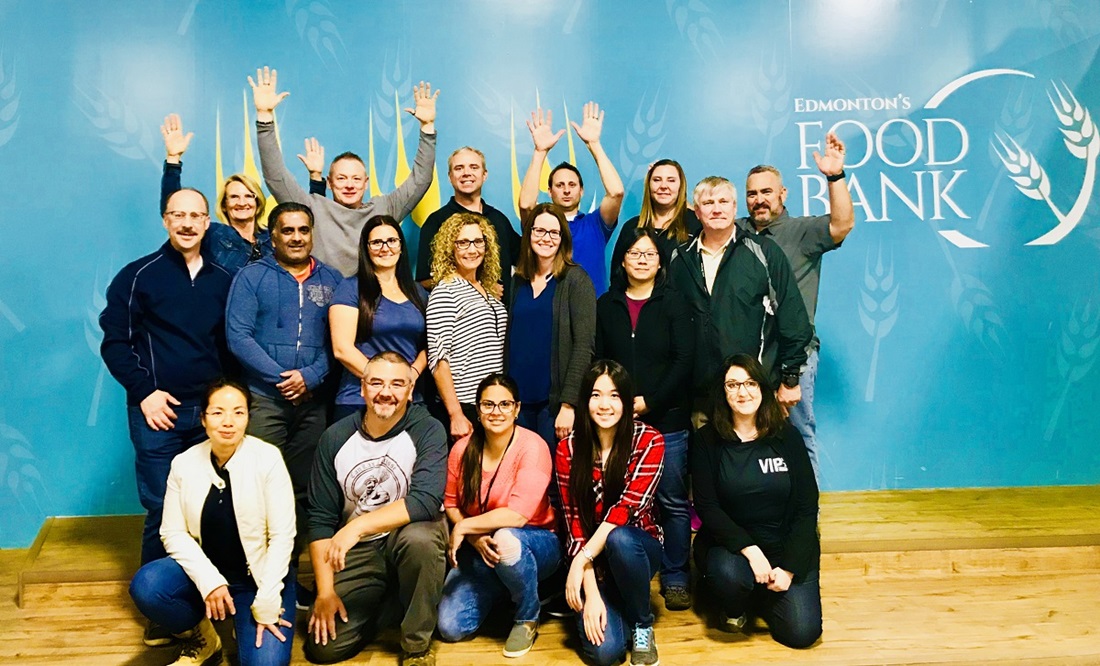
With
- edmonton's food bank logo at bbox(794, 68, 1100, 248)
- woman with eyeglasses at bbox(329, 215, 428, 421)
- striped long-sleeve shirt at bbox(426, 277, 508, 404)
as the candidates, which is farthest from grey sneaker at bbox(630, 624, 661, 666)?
edmonton's food bank logo at bbox(794, 68, 1100, 248)

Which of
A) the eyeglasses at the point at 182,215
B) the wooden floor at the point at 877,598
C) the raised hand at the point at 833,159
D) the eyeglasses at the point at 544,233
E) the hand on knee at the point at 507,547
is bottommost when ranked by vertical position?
the wooden floor at the point at 877,598

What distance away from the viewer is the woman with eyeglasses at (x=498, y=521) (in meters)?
2.89

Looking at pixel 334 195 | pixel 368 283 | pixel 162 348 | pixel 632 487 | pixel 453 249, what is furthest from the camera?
pixel 334 195

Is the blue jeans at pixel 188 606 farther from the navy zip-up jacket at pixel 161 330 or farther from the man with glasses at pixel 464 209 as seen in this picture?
the man with glasses at pixel 464 209

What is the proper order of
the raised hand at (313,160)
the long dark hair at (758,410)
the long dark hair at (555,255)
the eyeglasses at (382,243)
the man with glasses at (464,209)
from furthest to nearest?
the raised hand at (313,160) < the man with glasses at (464,209) < the long dark hair at (555,255) < the eyeglasses at (382,243) < the long dark hair at (758,410)

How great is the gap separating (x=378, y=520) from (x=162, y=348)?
97cm

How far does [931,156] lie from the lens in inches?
175

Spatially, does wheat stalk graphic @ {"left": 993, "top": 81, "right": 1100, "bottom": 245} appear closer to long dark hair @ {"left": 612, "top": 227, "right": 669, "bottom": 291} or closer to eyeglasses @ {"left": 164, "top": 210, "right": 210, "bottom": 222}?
long dark hair @ {"left": 612, "top": 227, "right": 669, "bottom": 291}

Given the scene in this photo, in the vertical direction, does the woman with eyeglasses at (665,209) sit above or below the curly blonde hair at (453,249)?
above

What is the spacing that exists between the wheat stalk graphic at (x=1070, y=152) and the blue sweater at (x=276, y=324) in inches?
135

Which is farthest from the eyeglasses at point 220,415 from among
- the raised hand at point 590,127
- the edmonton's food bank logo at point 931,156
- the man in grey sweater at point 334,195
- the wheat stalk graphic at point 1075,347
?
the wheat stalk graphic at point 1075,347

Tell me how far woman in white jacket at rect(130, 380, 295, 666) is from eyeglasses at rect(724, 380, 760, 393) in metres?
1.46

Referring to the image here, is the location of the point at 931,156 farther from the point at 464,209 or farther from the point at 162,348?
the point at 162,348

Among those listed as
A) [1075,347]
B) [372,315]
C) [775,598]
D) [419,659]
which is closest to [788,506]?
[775,598]
